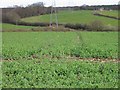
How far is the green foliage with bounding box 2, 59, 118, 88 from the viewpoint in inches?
352

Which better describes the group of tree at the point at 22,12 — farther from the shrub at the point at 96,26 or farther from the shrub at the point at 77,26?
the shrub at the point at 96,26

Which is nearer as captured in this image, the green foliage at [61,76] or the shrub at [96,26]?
the green foliage at [61,76]

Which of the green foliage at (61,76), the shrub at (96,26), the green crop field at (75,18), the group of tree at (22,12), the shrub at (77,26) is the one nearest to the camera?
the green foliage at (61,76)

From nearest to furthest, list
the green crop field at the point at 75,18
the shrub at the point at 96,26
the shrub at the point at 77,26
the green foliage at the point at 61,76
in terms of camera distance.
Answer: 1. the green foliage at the point at 61,76
2. the shrub at the point at 96,26
3. the shrub at the point at 77,26
4. the green crop field at the point at 75,18

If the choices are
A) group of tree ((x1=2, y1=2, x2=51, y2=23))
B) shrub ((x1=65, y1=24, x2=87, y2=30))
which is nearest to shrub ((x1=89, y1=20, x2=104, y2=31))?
shrub ((x1=65, y1=24, x2=87, y2=30))

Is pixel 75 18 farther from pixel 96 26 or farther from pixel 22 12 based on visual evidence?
pixel 22 12

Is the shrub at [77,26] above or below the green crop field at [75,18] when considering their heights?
below

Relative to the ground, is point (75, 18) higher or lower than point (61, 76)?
higher

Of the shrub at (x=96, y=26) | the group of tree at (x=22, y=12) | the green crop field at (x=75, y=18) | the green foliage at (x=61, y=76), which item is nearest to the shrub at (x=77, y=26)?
the shrub at (x=96, y=26)

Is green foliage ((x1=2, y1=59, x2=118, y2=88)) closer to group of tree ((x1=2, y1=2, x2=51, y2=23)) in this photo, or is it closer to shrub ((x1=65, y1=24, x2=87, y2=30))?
shrub ((x1=65, y1=24, x2=87, y2=30))

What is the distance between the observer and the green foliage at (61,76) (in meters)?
8.93

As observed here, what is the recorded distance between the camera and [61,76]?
33.7 feet

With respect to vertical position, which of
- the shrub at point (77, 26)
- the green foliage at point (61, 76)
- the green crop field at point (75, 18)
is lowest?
the green foliage at point (61, 76)

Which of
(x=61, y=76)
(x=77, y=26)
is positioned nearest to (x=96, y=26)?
(x=77, y=26)
